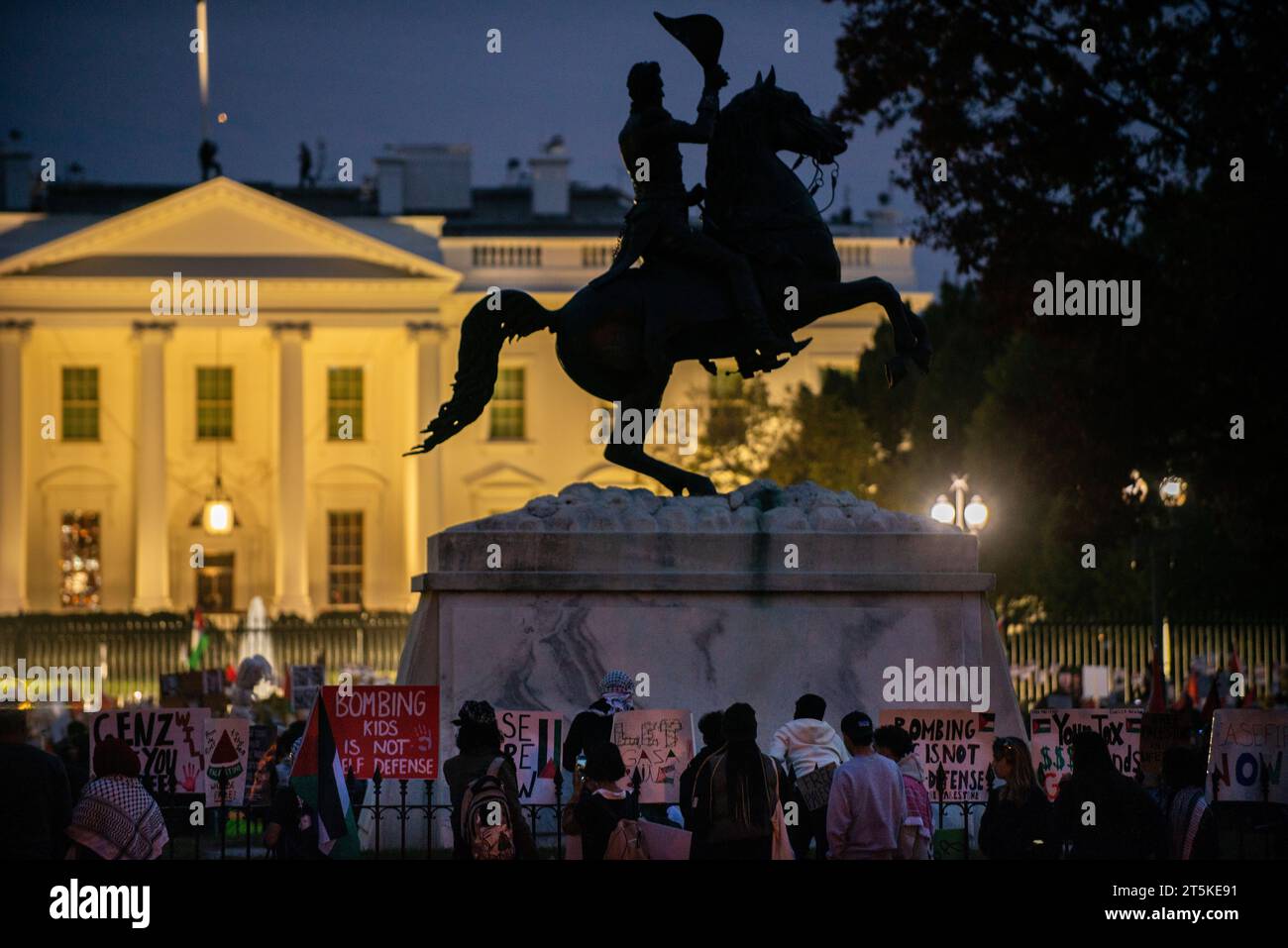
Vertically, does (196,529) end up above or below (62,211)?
below

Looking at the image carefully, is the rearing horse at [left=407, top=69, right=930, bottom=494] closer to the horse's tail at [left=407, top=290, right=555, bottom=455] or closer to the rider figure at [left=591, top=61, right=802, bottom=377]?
the horse's tail at [left=407, top=290, right=555, bottom=455]

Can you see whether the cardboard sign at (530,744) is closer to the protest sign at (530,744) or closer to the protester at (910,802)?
the protest sign at (530,744)

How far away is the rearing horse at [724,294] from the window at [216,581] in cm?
4600

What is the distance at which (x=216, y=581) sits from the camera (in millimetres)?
60344

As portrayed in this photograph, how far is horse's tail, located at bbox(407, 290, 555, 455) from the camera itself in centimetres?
1512

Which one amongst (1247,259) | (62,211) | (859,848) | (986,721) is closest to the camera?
(859,848)

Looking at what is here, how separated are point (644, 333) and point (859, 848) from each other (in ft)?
17.2

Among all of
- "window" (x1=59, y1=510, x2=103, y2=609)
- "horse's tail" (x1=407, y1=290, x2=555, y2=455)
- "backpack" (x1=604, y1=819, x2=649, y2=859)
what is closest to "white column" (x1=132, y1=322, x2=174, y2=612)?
"window" (x1=59, y1=510, x2=103, y2=609)

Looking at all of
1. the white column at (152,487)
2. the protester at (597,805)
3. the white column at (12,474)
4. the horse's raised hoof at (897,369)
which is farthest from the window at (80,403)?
the protester at (597,805)

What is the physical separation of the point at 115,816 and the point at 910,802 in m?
3.40

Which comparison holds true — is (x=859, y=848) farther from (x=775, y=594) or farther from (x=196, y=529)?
(x=196, y=529)

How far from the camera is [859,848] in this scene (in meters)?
10.3

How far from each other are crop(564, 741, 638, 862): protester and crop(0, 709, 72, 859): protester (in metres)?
2.10

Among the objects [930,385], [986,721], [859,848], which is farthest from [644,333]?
[930,385]
